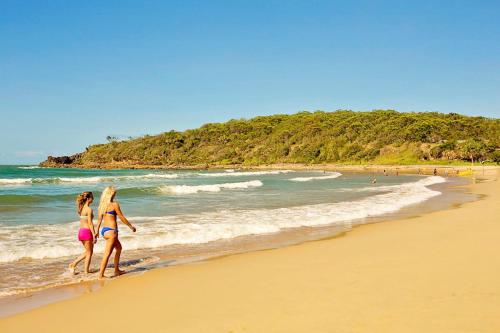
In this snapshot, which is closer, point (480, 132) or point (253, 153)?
point (480, 132)

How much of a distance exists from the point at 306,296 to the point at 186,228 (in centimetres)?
697

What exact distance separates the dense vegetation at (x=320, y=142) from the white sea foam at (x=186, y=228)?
64303mm

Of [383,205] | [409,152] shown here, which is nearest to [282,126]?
[409,152]

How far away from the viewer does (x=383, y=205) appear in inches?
725

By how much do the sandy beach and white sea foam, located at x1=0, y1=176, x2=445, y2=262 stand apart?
109 inches

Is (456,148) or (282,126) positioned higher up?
(282,126)

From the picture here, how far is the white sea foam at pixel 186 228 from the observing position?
9.53 m

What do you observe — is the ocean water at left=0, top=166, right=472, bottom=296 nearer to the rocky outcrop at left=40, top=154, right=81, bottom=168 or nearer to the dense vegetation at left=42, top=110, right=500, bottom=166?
the dense vegetation at left=42, top=110, right=500, bottom=166

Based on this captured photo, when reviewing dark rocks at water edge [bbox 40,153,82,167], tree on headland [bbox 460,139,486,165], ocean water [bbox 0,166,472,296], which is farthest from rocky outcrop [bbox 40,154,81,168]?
ocean water [bbox 0,166,472,296]

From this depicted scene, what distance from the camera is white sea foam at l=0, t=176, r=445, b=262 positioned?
9.53 metres

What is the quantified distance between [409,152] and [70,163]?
108042mm

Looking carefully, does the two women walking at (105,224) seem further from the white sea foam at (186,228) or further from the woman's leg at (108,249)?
the white sea foam at (186,228)

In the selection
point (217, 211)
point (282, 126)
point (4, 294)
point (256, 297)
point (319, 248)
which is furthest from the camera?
point (282, 126)

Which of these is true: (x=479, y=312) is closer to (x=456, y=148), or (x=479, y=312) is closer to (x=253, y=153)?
(x=456, y=148)
